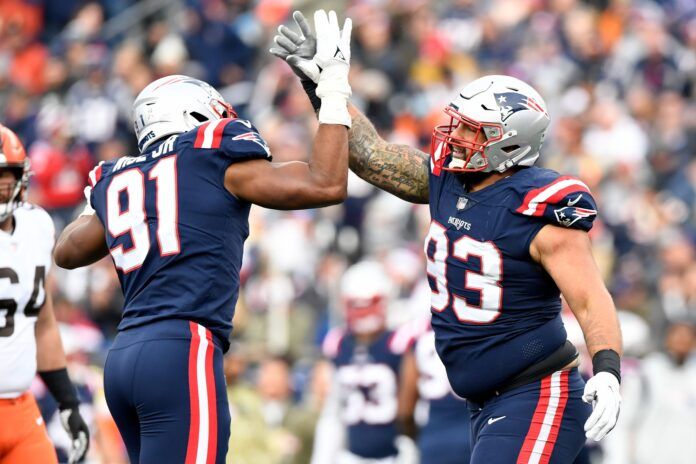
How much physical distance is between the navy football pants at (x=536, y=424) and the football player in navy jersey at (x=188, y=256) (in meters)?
0.96

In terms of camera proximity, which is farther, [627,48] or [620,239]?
[627,48]

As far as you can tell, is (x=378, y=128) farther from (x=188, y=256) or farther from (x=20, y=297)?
(x=188, y=256)

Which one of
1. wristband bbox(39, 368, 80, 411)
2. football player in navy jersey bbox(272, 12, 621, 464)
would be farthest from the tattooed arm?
wristband bbox(39, 368, 80, 411)

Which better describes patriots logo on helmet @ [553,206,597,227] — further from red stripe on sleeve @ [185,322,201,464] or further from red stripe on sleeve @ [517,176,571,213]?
red stripe on sleeve @ [185,322,201,464]

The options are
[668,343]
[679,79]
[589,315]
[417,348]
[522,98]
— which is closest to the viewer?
[589,315]

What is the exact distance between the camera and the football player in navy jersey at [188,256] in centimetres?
427

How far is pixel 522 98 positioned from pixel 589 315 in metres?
0.91

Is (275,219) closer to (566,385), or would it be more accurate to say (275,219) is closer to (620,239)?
(620,239)

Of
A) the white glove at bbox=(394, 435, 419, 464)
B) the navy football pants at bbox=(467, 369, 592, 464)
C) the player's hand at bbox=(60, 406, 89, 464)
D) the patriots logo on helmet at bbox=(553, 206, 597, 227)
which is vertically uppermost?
the patriots logo on helmet at bbox=(553, 206, 597, 227)

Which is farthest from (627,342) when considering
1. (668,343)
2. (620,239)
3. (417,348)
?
(417,348)

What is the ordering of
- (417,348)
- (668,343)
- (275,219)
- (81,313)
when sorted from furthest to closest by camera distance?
(275,219), (81,313), (668,343), (417,348)

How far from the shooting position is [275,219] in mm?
11625

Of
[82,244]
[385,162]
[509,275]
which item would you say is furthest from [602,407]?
[82,244]

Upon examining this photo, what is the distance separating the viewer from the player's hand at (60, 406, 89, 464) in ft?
18.1
